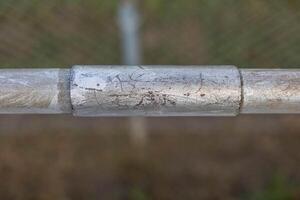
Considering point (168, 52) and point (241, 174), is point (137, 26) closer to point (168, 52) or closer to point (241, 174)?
point (168, 52)

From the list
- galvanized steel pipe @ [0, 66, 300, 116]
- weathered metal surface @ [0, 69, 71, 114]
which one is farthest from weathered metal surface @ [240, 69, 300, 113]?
weathered metal surface @ [0, 69, 71, 114]

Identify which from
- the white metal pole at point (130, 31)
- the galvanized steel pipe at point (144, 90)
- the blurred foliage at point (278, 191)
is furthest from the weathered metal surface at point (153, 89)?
the blurred foliage at point (278, 191)

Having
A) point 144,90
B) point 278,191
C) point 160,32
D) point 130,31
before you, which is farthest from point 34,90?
point 278,191

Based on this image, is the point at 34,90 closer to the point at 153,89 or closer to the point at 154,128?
the point at 153,89

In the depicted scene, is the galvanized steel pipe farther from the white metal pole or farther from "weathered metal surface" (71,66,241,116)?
the white metal pole

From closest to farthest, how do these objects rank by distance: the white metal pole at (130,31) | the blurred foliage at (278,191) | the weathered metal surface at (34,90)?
the weathered metal surface at (34,90)
the white metal pole at (130,31)
the blurred foliage at (278,191)

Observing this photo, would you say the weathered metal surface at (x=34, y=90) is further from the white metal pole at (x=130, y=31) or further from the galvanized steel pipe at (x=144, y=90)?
the white metal pole at (x=130, y=31)
